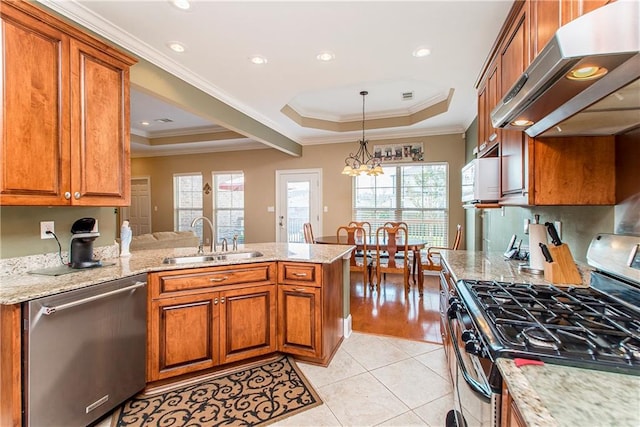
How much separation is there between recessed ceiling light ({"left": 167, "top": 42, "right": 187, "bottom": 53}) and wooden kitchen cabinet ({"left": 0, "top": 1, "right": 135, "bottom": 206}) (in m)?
0.45

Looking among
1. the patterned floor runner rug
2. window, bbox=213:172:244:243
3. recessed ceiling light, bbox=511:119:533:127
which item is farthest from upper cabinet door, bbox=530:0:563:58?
window, bbox=213:172:244:243

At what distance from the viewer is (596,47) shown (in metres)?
0.80

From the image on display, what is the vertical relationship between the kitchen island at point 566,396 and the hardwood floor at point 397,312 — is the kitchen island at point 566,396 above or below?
above

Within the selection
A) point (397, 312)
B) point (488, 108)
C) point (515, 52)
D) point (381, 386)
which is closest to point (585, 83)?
point (515, 52)

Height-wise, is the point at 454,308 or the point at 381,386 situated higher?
the point at 454,308

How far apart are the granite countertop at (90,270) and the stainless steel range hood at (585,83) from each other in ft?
5.20

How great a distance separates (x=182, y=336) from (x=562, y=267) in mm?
2418

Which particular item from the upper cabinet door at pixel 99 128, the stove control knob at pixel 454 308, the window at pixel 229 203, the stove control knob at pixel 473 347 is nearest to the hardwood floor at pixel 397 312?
the stove control knob at pixel 454 308

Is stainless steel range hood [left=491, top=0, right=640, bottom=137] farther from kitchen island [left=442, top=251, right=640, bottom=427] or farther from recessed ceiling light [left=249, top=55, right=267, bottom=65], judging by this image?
recessed ceiling light [left=249, top=55, right=267, bottom=65]

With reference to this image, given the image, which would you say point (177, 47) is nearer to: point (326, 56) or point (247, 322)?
point (326, 56)

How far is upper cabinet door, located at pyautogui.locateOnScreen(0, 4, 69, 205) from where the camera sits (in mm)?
1511

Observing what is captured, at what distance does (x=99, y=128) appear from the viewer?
196 centimetres

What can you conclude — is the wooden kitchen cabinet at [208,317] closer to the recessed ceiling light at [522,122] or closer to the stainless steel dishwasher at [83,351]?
the stainless steel dishwasher at [83,351]

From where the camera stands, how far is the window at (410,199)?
5.41m
